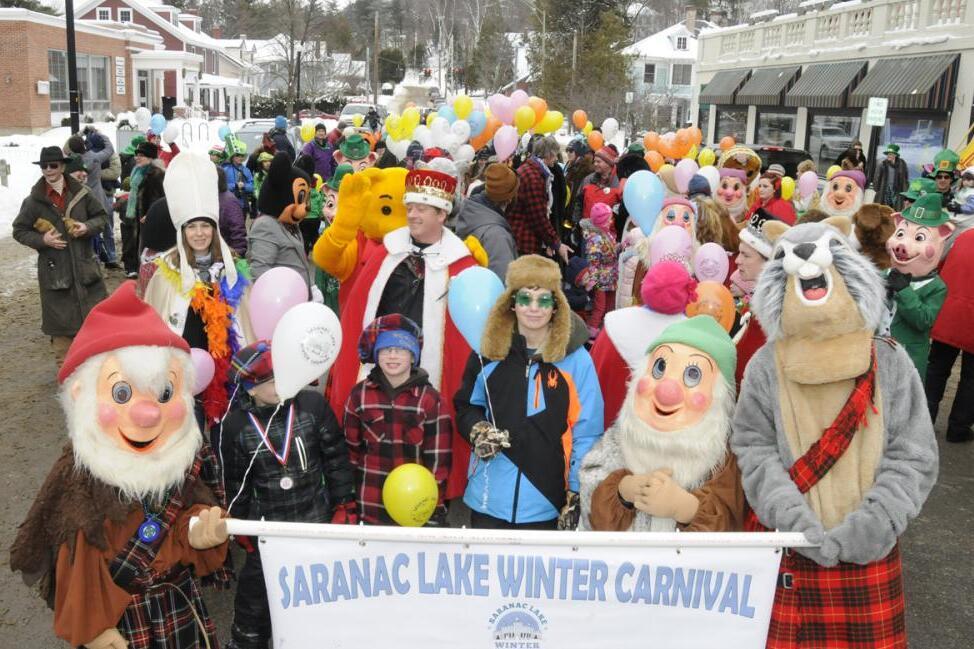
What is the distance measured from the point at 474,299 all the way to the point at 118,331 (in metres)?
1.55

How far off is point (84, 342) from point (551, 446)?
1745mm

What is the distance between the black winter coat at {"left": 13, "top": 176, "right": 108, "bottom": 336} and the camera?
6727 mm

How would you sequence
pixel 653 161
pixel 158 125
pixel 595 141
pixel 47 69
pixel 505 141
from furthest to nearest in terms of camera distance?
pixel 47 69 → pixel 595 141 → pixel 158 125 → pixel 653 161 → pixel 505 141

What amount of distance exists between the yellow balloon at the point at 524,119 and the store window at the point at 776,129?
53.6ft

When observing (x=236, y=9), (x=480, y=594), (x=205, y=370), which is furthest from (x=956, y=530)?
(x=236, y=9)

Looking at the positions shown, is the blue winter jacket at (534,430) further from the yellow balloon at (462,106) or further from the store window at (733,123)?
the store window at (733,123)

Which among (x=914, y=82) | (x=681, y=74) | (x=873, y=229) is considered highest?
(x=681, y=74)

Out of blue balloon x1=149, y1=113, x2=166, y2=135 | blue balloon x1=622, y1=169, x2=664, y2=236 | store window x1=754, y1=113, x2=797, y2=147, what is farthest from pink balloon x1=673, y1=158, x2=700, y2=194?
store window x1=754, y1=113, x2=797, y2=147

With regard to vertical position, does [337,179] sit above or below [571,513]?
above

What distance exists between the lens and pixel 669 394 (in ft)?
9.24

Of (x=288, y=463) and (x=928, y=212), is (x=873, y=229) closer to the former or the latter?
(x=928, y=212)

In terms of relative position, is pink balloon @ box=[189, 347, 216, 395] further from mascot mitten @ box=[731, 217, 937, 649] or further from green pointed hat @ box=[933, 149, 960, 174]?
green pointed hat @ box=[933, 149, 960, 174]

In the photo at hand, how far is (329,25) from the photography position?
5875cm

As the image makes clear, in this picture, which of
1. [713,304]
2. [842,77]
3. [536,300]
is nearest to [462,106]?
[713,304]
